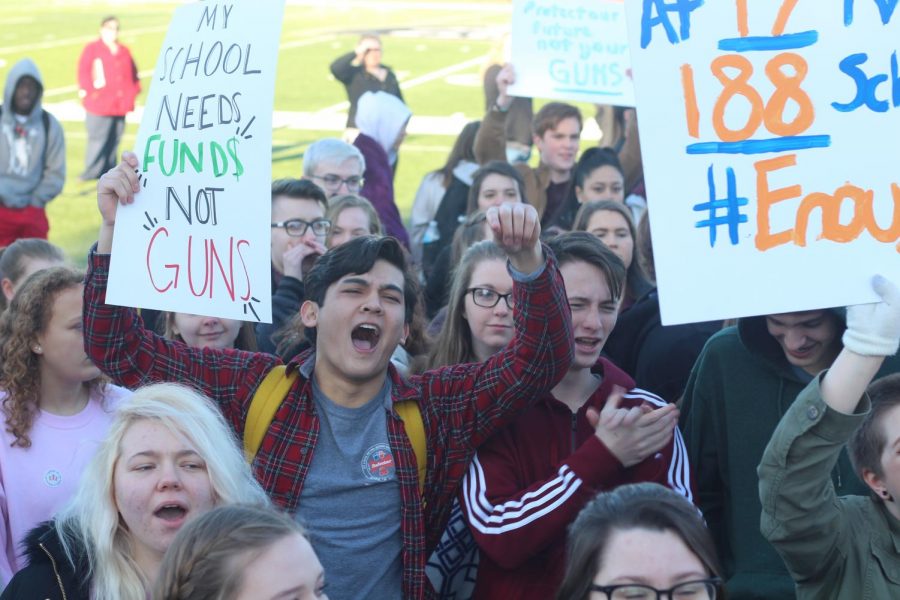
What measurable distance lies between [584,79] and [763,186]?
228 inches

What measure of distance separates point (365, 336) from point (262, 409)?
367 millimetres

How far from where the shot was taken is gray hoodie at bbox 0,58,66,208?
1124 cm

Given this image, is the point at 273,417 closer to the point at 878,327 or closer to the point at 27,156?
the point at 878,327

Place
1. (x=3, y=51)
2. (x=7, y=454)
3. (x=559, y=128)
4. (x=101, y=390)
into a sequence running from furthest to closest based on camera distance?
1. (x=3, y=51)
2. (x=559, y=128)
3. (x=101, y=390)
4. (x=7, y=454)

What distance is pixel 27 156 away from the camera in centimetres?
1139

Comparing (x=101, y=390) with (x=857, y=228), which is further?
(x=101, y=390)

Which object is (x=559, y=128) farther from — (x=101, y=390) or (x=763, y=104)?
(x=763, y=104)

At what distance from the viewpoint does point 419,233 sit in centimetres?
892

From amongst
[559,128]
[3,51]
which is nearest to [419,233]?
[559,128]

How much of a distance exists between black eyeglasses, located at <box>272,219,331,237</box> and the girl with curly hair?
186cm

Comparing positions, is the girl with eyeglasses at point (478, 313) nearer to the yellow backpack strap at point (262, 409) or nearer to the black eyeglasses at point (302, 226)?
the yellow backpack strap at point (262, 409)

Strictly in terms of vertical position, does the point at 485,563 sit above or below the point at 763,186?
below

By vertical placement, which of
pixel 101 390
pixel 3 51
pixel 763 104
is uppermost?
pixel 3 51

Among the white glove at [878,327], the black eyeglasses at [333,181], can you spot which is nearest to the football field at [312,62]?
the black eyeglasses at [333,181]
